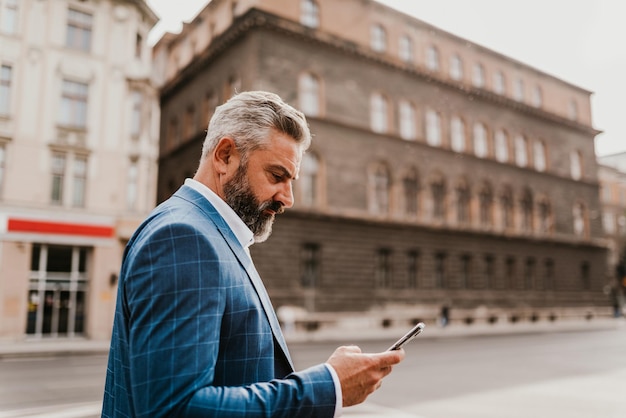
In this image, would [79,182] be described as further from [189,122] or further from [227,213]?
[227,213]

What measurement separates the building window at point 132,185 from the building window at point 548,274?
2687 cm

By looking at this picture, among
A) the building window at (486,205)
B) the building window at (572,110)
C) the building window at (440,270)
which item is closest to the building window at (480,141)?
the building window at (486,205)

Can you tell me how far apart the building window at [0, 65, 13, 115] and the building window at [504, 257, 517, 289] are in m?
27.4

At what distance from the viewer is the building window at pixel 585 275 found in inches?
1404

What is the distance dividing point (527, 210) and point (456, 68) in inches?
435

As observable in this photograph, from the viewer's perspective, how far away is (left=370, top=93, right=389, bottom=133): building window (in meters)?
26.0

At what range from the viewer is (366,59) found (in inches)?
1001

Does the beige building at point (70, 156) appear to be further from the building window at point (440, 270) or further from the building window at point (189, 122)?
the building window at point (440, 270)

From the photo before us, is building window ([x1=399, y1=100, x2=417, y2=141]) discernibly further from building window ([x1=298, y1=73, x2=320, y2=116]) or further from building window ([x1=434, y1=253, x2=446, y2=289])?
building window ([x1=434, y1=253, x2=446, y2=289])

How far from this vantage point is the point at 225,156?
164 cm

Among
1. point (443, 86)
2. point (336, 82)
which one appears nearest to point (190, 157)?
point (336, 82)

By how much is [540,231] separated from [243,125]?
1404 inches

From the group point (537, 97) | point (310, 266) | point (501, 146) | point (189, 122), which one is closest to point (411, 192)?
point (310, 266)

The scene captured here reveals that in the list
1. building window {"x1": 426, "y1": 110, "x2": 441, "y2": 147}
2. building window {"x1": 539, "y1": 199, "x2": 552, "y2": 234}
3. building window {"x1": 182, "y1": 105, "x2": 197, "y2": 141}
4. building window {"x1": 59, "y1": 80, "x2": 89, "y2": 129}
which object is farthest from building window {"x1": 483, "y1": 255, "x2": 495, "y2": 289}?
building window {"x1": 59, "y1": 80, "x2": 89, "y2": 129}
